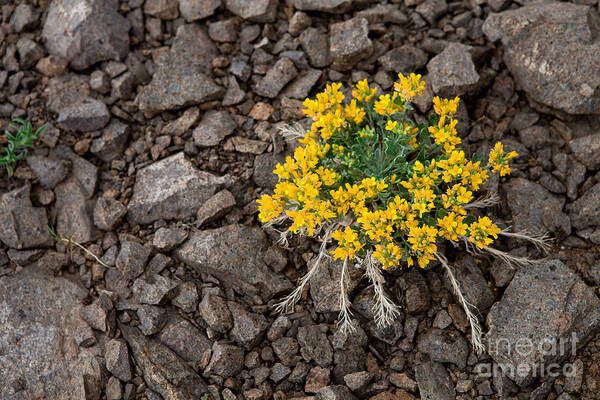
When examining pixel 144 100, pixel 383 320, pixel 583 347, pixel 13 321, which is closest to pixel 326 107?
pixel 383 320

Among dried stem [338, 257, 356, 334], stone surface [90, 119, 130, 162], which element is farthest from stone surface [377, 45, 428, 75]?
stone surface [90, 119, 130, 162]

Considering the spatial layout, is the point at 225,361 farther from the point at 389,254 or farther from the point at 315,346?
the point at 389,254

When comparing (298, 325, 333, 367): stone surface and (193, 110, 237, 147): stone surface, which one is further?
(193, 110, 237, 147): stone surface

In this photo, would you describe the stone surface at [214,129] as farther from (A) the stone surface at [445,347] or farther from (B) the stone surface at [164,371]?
(A) the stone surface at [445,347]

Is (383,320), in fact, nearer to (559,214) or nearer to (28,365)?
(559,214)

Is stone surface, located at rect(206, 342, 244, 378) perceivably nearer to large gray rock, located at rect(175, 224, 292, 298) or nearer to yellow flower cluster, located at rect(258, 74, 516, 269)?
large gray rock, located at rect(175, 224, 292, 298)

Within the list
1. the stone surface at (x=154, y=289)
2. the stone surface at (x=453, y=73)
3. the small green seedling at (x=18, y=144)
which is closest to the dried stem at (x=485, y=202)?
the stone surface at (x=453, y=73)
